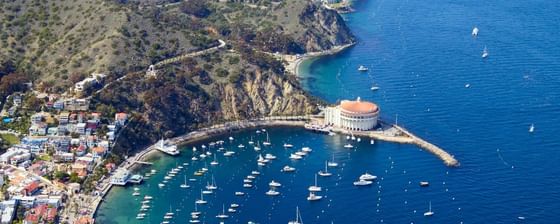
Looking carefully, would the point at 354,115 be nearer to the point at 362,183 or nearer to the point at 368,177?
the point at 368,177

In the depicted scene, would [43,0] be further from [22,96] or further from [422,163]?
[422,163]

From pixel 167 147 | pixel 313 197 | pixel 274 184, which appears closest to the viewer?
pixel 313 197

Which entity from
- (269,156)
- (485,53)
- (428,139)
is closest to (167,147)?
(269,156)

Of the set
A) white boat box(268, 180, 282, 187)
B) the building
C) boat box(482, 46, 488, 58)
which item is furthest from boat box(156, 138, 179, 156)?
boat box(482, 46, 488, 58)

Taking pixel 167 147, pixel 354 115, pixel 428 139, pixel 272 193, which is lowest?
pixel 272 193

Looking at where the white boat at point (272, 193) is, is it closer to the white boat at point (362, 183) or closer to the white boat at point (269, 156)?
the white boat at point (362, 183)

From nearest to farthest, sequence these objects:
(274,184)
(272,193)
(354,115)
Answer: (272,193) → (274,184) → (354,115)
